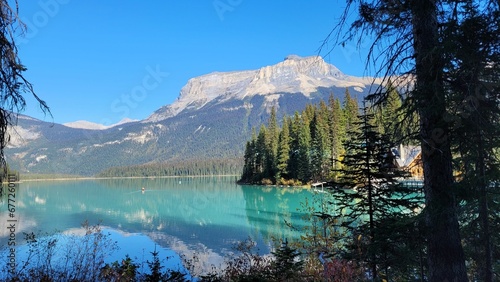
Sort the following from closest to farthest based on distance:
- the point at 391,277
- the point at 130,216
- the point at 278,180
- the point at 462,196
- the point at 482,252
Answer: the point at 462,196, the point at 482,252, the point at 391,277, the point at 130,216, the point at 278,180

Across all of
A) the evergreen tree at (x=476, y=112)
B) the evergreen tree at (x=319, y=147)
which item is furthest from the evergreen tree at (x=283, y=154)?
the evergreen tree at (x=476, y=112)

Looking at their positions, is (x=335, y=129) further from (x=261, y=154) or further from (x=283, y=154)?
(x=261, y=154)

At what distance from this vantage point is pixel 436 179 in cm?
382

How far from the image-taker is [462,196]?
3.63 metres

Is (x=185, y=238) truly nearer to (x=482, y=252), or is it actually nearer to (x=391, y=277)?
(x=391, y=277)

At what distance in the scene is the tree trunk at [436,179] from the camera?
3.63 metres

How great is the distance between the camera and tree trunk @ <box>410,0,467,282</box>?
363cm

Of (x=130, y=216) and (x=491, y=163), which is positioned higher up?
(x=491, y=163)

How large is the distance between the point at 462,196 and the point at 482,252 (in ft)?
5.04

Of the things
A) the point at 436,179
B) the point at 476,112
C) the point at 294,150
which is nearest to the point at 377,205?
the point at 436,179

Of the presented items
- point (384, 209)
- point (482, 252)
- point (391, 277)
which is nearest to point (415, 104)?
point (482, 252)

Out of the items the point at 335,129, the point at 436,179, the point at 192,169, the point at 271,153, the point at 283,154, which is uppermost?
the point at 335,129

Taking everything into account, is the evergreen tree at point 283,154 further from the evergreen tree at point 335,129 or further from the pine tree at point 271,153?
the evergreen tree at point 335,129

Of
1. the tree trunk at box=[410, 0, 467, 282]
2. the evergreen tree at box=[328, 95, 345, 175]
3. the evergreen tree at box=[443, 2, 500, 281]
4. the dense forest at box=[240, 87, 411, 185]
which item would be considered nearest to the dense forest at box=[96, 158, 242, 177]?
the dense forest at box=[240, 87, 411, 185]
